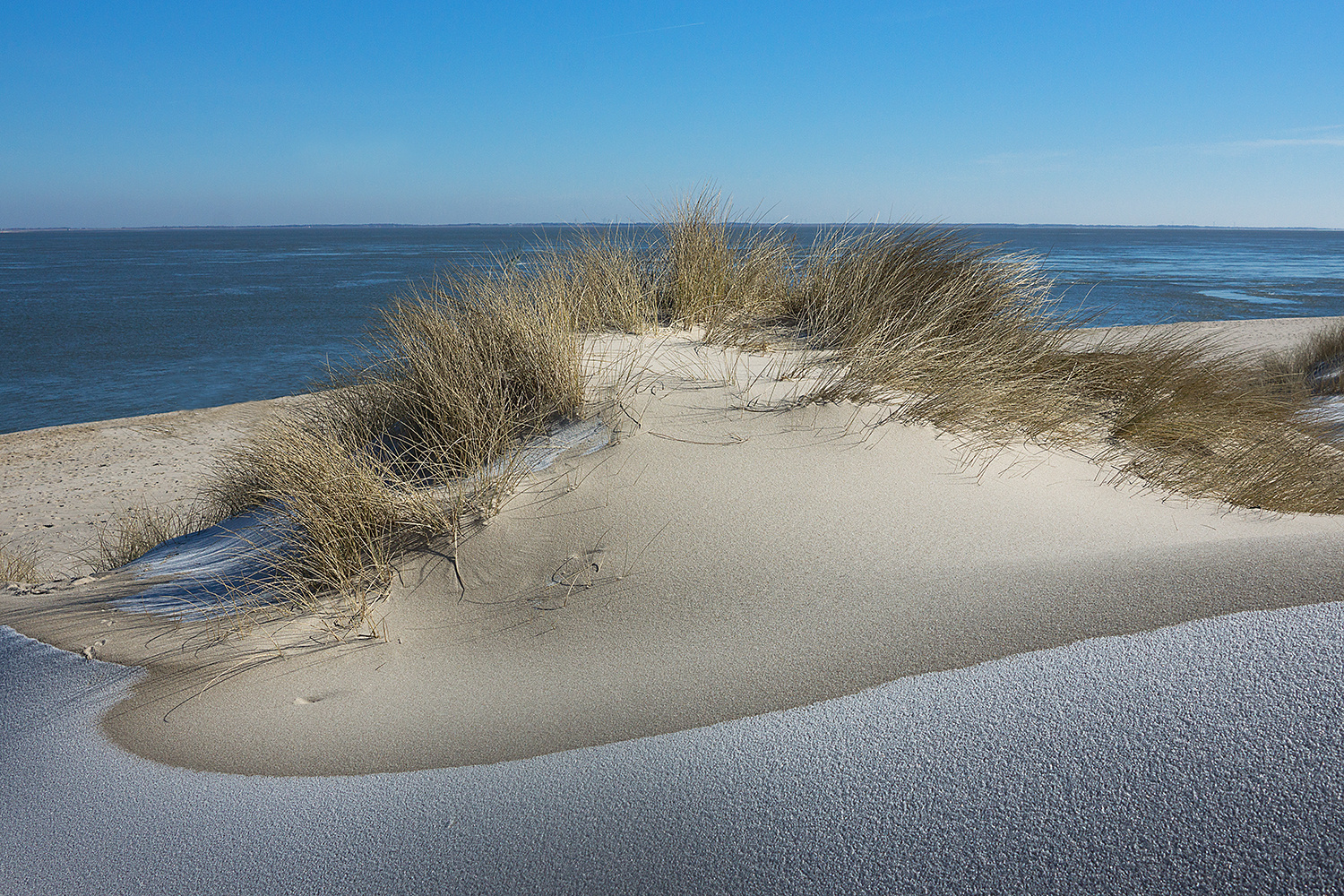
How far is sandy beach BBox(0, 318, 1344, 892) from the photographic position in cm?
163

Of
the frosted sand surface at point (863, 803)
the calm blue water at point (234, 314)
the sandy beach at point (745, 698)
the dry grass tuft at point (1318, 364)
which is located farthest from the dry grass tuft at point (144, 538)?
the dry grass tuft at point (1318, 364)

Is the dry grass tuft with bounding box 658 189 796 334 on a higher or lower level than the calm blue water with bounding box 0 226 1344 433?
higher

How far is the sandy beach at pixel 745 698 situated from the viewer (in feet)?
5.33

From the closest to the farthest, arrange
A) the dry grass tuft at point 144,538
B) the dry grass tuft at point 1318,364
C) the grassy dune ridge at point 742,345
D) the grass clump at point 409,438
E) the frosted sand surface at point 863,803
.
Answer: the frosted sand surface at point 863,803, the grass clump at point 409,438, the grassy dune ridge at point 742,345, the dry grass tuft at point 144,538, the dry grass tuft at point 1318,364

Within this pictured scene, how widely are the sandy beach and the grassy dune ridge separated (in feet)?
0.92

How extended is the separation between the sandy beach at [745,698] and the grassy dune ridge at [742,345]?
0.28 metres

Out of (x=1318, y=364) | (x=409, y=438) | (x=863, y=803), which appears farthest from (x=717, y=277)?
(x=1318, y=364)

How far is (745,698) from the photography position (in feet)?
7.28

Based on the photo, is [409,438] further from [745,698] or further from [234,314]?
[234,314]

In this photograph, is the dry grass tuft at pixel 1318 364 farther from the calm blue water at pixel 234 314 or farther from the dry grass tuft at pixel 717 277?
the dry grass tuft at pixel 717 277

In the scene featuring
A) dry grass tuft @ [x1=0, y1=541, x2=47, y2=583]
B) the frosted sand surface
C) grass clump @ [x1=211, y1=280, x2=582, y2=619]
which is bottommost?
dry grass tuft @ [x1=0, y1=541, x2=47, y2=583]

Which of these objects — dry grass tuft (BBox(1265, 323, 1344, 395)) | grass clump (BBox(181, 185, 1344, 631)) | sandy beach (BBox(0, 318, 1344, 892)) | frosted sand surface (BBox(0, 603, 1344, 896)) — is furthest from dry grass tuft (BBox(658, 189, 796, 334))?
dry grass tuft (BBox(1265, 323, 1344, 395))

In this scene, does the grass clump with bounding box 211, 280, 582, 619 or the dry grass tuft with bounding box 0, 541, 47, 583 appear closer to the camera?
the grass clump with bounding box 211, 280, 582, 619

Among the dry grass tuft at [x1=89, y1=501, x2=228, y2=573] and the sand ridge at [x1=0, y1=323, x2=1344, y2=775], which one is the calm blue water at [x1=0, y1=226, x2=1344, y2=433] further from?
the sand ridge at [x1=0, y1=323, x2=1344, y2=775]
